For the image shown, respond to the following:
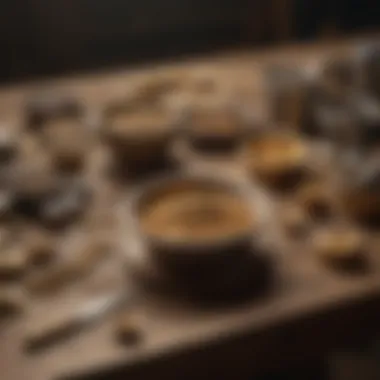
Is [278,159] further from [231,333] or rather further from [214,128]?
[231,333]

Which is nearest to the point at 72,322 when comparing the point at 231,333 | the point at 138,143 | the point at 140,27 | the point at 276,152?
the point at 231,333

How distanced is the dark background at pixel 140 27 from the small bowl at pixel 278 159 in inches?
29.1

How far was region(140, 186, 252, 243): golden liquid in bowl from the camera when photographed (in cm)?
114

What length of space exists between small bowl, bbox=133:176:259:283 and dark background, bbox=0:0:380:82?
864 millimetres

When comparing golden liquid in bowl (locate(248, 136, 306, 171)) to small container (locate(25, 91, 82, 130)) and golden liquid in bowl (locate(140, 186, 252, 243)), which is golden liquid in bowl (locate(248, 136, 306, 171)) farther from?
small container (locate(25, 91, 82, 130))

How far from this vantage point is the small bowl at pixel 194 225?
1.10 metres

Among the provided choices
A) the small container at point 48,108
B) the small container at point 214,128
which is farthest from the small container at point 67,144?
the small container at point 214,128

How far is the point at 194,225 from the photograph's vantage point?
116 cm

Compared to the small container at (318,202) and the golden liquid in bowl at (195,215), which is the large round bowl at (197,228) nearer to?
the golden liquid in bowl at (195,215)

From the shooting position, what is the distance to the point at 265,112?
4.91ft

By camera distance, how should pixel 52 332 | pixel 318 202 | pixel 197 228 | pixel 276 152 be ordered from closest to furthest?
pixel 52 332, pixel 197 228, pixel 318 202, pixel 276 152

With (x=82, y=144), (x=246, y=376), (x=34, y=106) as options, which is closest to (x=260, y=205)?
(x=246, y=376)

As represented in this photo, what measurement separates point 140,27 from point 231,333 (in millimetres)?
1149

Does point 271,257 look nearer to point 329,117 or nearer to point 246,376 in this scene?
point 246,376
